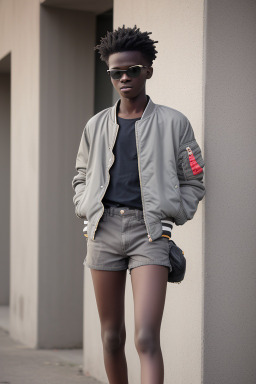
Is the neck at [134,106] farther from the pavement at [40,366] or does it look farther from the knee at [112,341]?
the pavement at [40,366]

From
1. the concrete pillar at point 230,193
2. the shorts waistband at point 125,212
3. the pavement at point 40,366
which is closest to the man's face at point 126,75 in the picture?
the shorts waistband at point 125,212

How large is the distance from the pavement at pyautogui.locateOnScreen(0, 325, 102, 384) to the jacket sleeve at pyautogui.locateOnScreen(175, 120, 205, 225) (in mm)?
2710

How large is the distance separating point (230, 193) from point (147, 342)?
1.33 metres

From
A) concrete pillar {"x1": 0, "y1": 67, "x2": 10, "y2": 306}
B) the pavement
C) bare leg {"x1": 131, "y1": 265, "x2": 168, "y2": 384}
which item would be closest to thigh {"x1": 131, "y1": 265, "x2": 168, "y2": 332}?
bare leg {"x1": 131, "y1": 265, "x2": 168, "y2": 384}

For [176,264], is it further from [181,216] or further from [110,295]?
[110,295]

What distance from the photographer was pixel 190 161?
4105mm

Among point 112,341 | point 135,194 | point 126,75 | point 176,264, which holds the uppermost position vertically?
point 126,75

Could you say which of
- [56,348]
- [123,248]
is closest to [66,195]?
[56,348]

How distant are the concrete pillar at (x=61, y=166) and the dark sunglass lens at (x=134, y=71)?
4041mm

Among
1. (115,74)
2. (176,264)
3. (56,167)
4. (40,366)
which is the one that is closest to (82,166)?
(115,74)

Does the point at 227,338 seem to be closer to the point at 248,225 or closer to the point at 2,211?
the point at 248,225

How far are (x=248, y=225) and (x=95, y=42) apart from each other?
3.98 meters

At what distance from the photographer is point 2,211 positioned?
1162cm

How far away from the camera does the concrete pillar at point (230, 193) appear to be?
15.8 ft
